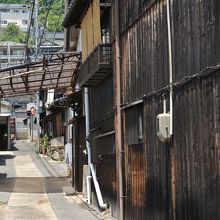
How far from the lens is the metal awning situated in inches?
854

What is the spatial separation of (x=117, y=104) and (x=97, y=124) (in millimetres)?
4722

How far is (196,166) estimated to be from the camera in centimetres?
849

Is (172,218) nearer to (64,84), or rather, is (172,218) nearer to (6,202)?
(6,202)

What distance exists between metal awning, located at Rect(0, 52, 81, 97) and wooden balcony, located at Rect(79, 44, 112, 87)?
357 centimetres

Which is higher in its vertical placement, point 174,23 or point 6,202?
point 174,23

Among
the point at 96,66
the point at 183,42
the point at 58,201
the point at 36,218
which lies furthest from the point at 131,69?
the point at 58,201

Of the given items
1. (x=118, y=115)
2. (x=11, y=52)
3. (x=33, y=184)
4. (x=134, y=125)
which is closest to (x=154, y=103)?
(x=134, y=125)

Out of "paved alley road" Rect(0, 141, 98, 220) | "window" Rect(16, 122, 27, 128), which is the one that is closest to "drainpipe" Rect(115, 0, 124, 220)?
"paved alley road" Rect(0, 141, 98, 220)

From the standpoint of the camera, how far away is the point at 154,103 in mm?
10977

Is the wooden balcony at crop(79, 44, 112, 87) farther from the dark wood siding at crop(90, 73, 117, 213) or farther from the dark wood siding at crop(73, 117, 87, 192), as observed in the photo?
the dark wood siding at crop(73, 117, 87, 192)

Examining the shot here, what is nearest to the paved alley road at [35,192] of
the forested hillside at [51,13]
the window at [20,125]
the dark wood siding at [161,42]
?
the dark wood siding at [161,42]

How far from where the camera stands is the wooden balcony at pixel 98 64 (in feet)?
50.5

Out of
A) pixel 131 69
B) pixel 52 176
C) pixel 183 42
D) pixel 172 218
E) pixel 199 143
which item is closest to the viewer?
pixel 199 143

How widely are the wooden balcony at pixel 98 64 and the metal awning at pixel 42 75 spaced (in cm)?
357
